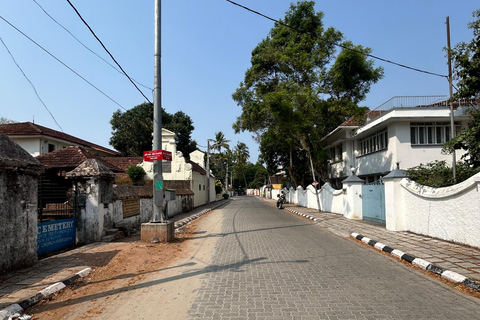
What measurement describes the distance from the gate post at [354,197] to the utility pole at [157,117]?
989cm

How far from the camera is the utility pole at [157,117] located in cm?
971

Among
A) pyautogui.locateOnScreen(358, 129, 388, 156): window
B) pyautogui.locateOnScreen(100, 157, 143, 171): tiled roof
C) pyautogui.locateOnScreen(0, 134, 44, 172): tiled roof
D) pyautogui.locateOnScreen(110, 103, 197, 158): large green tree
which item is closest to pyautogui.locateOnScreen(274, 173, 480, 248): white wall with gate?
pyautogui.locateOnScreen(0, 134, 44, 172): tiled roof

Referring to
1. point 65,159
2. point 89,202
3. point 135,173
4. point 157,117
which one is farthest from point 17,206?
point 135,173

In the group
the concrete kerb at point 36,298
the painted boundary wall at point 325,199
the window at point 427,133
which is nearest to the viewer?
the concrete kerb at point 36,298

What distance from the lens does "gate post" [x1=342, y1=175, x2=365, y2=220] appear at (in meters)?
15.6

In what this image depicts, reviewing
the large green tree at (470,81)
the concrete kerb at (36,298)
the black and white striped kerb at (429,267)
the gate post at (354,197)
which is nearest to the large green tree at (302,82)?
the gate post at (354,197)

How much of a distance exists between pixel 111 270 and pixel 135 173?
68.2 ft

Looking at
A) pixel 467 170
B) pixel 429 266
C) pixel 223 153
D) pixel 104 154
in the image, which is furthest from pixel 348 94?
pixel 223 153

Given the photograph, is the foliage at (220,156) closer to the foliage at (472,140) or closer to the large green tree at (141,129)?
the large green tree at (141,129)

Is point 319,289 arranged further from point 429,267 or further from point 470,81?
point 470,81

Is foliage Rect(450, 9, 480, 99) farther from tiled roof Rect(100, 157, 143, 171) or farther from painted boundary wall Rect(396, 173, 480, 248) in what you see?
tiled roof Rect(100, 157, 143, 171)

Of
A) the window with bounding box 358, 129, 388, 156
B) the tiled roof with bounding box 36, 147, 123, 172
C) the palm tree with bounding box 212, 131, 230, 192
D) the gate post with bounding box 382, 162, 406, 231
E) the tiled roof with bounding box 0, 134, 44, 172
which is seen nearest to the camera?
the tiled roof with bounding box 0, 134, 44, 172

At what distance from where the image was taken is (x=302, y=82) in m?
25.5

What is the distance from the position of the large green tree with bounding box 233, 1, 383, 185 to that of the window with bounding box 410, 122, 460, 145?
4204 mm
